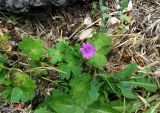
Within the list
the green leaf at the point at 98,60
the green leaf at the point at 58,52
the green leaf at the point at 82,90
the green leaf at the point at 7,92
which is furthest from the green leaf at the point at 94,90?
the green leaf at the point at 7,92

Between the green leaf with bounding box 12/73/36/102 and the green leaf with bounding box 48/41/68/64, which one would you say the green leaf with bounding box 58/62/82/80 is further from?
the green leaf with bounding box 12/73/36/102

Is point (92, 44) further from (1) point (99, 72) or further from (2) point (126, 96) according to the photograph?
(2) point (126, 96)

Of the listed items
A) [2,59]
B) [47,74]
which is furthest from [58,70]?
[2,59]

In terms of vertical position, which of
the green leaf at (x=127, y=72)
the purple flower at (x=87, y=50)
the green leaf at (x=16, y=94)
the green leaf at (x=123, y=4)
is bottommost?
the green leaf at (x=16, y=94)

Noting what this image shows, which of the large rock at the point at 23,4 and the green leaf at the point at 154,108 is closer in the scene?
the green leaf at the point at 154,108

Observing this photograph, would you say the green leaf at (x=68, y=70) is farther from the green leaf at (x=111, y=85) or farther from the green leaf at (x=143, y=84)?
the green leaf at (x=143, y=84)

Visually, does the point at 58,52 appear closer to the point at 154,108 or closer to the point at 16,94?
the point at 16,94
